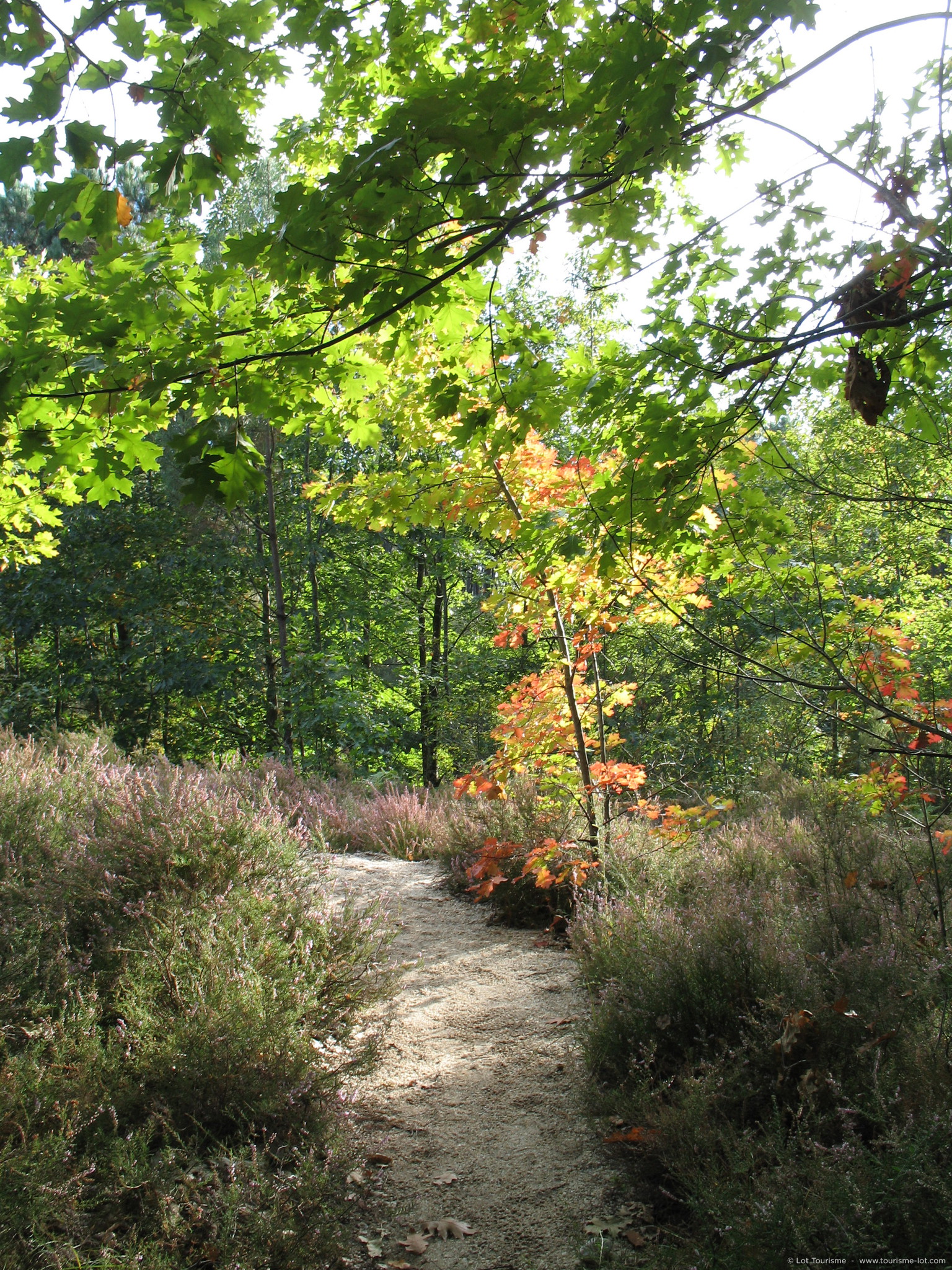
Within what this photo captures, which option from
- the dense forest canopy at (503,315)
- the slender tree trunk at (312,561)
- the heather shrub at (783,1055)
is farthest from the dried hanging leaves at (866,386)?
the slender tree trunk at (312,561)

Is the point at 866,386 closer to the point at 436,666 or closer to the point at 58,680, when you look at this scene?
the point at 436,666

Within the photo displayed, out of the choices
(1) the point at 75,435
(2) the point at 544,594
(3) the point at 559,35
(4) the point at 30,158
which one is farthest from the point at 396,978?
(3) the point at 559,35

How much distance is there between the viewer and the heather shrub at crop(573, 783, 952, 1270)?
1813 mm

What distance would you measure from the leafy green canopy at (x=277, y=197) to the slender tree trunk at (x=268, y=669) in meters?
9.88

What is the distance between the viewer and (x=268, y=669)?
42.1ft

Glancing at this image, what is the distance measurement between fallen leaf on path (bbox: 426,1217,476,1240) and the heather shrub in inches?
24.2

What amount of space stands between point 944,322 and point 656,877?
3.34 m

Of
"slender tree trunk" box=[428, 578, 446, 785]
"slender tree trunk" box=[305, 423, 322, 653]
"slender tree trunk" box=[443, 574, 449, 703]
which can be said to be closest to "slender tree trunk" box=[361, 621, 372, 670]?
"slender tree trunk" box=[305, 423, 322, 653]

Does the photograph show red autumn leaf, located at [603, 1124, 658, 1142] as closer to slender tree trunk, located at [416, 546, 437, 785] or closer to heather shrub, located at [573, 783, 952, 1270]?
heather shrub, located at [573, 783, 952, 1270]

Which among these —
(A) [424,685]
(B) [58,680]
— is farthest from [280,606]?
A: (B) [58,680]

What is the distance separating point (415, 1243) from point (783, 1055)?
1.34 m

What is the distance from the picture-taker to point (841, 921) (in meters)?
3.37

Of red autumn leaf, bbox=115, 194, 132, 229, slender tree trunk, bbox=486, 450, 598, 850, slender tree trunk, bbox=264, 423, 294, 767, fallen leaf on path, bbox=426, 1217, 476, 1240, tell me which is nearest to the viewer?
red autumn leaf, bbox=115, 194, 132, 229

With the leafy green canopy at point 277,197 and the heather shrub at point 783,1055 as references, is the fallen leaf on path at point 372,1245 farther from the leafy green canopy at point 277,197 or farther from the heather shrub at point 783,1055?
the leafy green canopy at point 277,197
